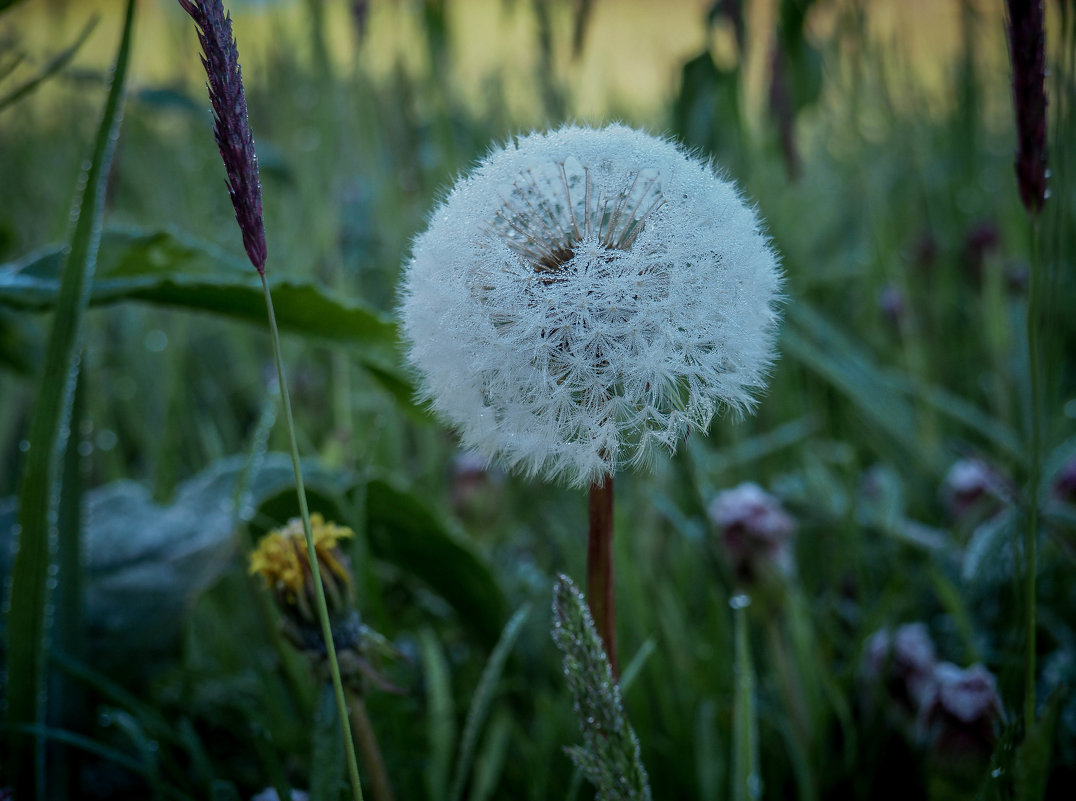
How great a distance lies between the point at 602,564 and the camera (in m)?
0.74

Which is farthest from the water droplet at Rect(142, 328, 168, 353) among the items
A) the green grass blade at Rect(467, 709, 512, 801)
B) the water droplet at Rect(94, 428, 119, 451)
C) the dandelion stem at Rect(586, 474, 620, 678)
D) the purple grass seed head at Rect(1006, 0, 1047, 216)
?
the purple grass seed head at Rect(1006, 0, 1047, 216)

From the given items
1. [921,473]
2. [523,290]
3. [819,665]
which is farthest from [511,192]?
[921,473]

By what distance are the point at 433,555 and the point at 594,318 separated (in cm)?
59

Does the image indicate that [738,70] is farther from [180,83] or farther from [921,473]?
[180,83]

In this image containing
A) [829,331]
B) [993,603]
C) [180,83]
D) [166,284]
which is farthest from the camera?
[180,83]

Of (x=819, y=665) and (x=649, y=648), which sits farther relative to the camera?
(x=819, y=665)

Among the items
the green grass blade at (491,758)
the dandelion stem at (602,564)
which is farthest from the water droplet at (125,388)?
the dandelion stem at (602,564)

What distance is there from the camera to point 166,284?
100 centimetres

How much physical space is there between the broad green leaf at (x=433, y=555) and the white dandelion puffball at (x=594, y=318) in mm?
404

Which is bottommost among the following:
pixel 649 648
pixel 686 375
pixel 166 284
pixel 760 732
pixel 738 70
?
pixel 760 732

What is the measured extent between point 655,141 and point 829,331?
3.25 ft

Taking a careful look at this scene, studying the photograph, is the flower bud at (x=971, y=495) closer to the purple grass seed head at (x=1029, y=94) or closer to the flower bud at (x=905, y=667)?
the flower bud at (x=905, y=667)

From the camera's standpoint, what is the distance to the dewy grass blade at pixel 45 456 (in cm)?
88

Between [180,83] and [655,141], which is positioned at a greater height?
[180,83]
